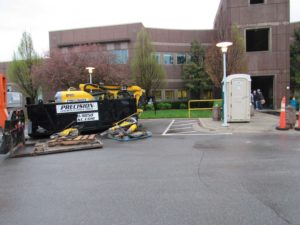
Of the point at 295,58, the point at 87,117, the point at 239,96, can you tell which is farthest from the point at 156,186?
the point at 295,58

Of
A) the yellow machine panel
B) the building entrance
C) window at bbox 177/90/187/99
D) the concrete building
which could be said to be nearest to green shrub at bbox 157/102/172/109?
the concrete building

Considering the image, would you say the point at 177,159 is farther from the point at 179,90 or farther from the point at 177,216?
the point at 179,90

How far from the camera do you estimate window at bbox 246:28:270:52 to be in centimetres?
2762

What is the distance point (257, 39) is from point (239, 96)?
1934 centimetres

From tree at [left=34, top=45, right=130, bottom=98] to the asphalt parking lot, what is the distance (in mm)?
14340

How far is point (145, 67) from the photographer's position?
26188mm

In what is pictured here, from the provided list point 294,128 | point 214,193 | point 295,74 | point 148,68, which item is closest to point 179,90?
point 148,68

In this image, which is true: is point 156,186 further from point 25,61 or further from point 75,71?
point 25,61

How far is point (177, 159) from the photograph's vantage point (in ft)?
22.4

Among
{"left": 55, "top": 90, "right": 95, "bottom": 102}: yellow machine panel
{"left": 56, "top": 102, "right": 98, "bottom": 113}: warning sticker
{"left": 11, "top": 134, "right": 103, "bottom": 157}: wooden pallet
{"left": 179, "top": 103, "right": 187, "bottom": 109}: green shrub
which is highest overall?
{"left": 55, "top": 90, "right": 95, "bottom": 102}: yellow machine panel

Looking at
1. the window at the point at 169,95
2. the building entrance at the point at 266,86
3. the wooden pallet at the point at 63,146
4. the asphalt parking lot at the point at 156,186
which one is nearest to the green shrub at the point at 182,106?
the window at the point at 169,95

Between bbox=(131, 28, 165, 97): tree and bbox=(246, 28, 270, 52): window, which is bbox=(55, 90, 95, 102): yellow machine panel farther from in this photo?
bbox=(246, 28, 270, 52): window

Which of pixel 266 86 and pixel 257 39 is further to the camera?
pixel 266 86

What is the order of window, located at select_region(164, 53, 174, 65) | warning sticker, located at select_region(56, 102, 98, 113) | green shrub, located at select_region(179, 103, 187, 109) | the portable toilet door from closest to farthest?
warning sticker, located at select_region(56, 102, 98, 113), the portable toilet door, green shrub, located at select_region(179, 103, 187, 109), window, located at select_region(164, 53, 174, 65)
